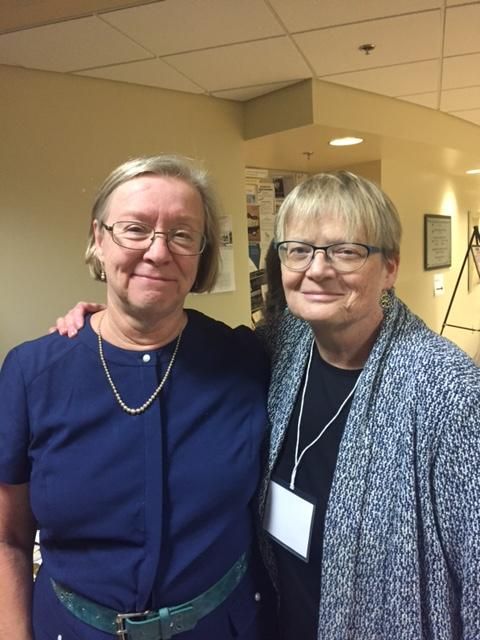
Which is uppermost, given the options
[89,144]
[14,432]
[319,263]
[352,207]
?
[89,144]

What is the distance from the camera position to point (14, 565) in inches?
40.9

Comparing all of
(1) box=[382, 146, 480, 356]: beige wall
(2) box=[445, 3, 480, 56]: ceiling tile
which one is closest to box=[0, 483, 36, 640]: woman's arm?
(2) box=[445, 3, 480, 56]: ceiling tile

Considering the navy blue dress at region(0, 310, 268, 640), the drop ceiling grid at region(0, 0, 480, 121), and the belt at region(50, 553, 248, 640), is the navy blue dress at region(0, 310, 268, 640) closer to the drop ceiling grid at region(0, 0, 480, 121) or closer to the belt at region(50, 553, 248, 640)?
the belt at region(50, 553, 248, 640)

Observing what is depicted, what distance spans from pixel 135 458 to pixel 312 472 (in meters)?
0.36

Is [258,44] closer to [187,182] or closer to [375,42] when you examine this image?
[375,42]

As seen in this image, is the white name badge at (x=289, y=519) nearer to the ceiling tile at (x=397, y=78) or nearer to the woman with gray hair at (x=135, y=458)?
the woman with gray hair at (x=135, y=458)

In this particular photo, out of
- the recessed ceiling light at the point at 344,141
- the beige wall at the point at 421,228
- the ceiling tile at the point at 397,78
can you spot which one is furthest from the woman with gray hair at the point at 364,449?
the beige wall at the point at 421,228

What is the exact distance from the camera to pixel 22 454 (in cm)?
96

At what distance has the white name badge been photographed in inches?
39.6

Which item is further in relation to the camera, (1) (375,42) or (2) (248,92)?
(2) (248,92)

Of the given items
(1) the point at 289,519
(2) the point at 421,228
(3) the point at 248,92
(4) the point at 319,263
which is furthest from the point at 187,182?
(2) the point at 421,228

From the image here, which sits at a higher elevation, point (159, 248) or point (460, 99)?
point (460, 99)

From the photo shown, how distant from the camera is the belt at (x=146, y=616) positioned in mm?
888

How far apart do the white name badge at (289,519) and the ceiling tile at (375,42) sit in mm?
1707
